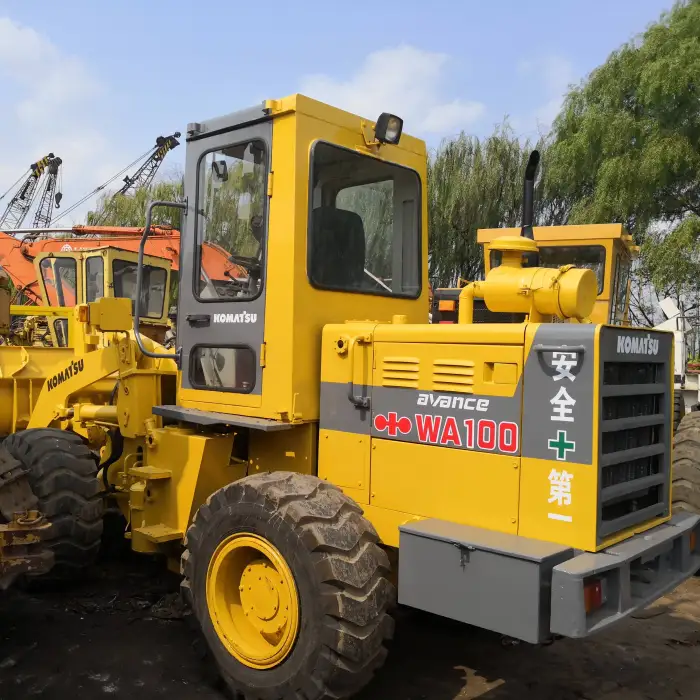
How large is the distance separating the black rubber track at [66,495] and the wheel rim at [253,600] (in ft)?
5.42

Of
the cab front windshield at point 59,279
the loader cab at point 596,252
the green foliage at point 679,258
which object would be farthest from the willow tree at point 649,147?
the cab front windshield at point 59,279

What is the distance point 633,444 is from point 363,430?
1.32 metres

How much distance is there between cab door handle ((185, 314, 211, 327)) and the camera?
14.5 feet

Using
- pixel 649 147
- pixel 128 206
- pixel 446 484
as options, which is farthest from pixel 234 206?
pixel 128 206

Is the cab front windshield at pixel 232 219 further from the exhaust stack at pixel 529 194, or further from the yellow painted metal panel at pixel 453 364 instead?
the exhaust stack at pixel 529 194

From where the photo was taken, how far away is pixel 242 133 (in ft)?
14.0

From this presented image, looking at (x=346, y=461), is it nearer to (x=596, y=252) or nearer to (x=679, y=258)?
(x=596, y=252)

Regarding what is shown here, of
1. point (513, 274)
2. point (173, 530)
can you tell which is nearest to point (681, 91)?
point (513, 274)

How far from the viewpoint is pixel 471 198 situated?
2209 cm

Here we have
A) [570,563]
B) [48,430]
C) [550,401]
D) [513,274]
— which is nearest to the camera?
[570,563]

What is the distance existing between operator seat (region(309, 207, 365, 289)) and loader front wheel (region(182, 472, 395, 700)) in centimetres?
114

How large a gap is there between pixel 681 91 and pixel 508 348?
51.0 feet

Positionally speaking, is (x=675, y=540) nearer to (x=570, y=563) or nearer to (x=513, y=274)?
(x=570, y=563)

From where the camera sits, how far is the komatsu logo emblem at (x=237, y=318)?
413 centimetres
